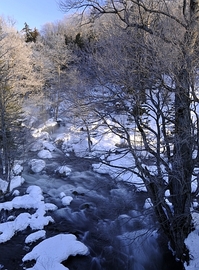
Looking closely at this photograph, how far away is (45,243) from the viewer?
23.5ft

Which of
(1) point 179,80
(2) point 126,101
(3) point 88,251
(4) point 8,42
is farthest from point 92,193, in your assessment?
(4) point 8,42

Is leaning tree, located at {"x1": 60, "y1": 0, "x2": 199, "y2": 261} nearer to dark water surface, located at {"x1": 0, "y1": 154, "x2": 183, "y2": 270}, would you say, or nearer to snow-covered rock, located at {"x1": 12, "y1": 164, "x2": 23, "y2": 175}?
dark water surface, located at {"x1": 0, "y1": 154, "x2": 183, "y2": 270}

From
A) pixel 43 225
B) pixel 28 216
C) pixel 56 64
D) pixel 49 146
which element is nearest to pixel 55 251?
pixel 43 225

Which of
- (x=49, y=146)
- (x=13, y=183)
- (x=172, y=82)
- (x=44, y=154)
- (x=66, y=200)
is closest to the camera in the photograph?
(x=172, y=82)

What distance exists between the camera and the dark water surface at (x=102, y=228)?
6781mm

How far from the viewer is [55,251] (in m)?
6.84

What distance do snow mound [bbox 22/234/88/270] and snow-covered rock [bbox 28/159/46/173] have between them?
23.4 feet

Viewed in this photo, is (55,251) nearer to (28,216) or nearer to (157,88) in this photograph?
(28,216)

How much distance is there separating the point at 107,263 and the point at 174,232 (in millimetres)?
2054

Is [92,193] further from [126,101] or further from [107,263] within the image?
[126,101]

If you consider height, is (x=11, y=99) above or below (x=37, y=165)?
above

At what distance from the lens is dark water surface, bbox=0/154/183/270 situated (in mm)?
6781

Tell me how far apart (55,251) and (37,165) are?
811 centimetres

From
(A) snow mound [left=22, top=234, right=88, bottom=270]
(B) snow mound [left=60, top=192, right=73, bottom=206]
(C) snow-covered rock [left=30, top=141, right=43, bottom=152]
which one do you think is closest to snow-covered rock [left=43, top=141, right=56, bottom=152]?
(C) snow-covered rock [left=30, top=141, right=43, bottom=152]
